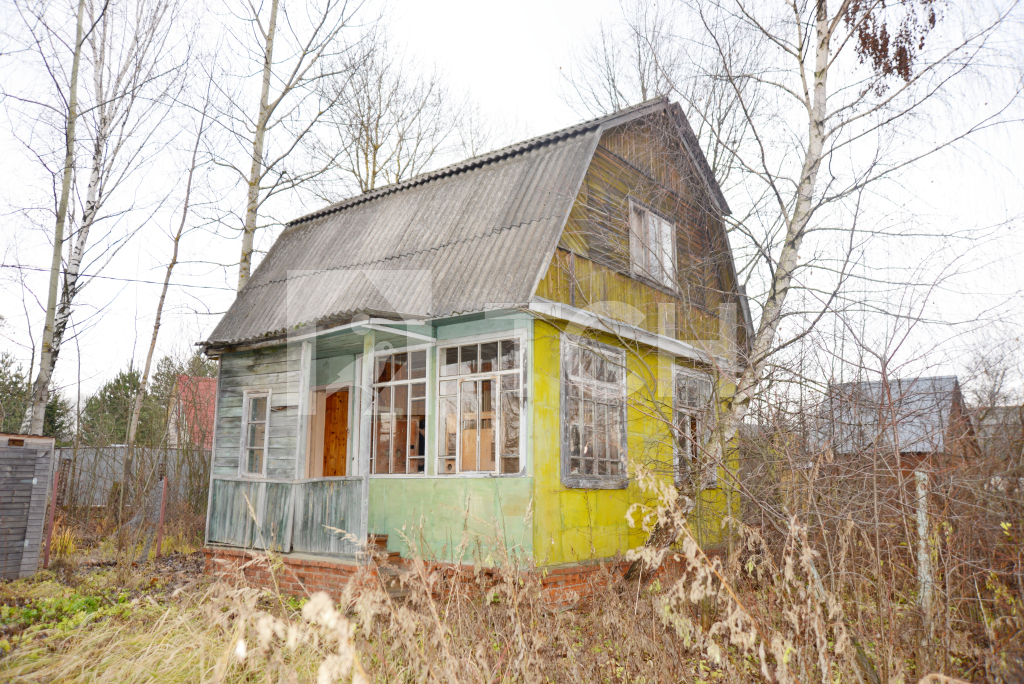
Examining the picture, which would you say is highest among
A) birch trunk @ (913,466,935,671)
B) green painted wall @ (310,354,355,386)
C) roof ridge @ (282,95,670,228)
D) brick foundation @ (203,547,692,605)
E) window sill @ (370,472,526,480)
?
roof ridge @ (282,95,670,228)

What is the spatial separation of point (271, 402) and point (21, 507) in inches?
145

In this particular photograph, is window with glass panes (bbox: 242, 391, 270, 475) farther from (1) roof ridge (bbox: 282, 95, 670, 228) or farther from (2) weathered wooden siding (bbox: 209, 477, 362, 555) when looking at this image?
(1) roof ridge (bbox: 282, 95, 670, 228)

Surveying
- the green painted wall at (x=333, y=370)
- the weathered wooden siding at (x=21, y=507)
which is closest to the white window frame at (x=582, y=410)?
the green painted wall at (x=333, y=370)

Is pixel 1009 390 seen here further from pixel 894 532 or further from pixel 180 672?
pixel 180 672

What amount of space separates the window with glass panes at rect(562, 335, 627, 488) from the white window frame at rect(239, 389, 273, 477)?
4600mm

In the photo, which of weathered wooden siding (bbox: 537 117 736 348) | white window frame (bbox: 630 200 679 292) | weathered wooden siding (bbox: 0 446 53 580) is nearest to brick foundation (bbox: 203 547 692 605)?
weathered wooden siding (bbox: 0 446 53 580)

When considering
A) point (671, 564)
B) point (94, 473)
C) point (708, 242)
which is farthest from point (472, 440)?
point (94, 473)

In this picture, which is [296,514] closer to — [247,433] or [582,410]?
[247,433]

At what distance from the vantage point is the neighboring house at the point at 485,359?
789cm

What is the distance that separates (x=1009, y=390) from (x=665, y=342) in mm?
4437

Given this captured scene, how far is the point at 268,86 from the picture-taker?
1569cm

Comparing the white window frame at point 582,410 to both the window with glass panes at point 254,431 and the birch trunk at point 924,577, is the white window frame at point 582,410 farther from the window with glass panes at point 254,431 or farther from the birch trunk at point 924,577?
the window with glass panes at point 254,431

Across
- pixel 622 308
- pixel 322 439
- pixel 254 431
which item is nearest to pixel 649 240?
pixel 622 308

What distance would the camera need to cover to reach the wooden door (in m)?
10.8
